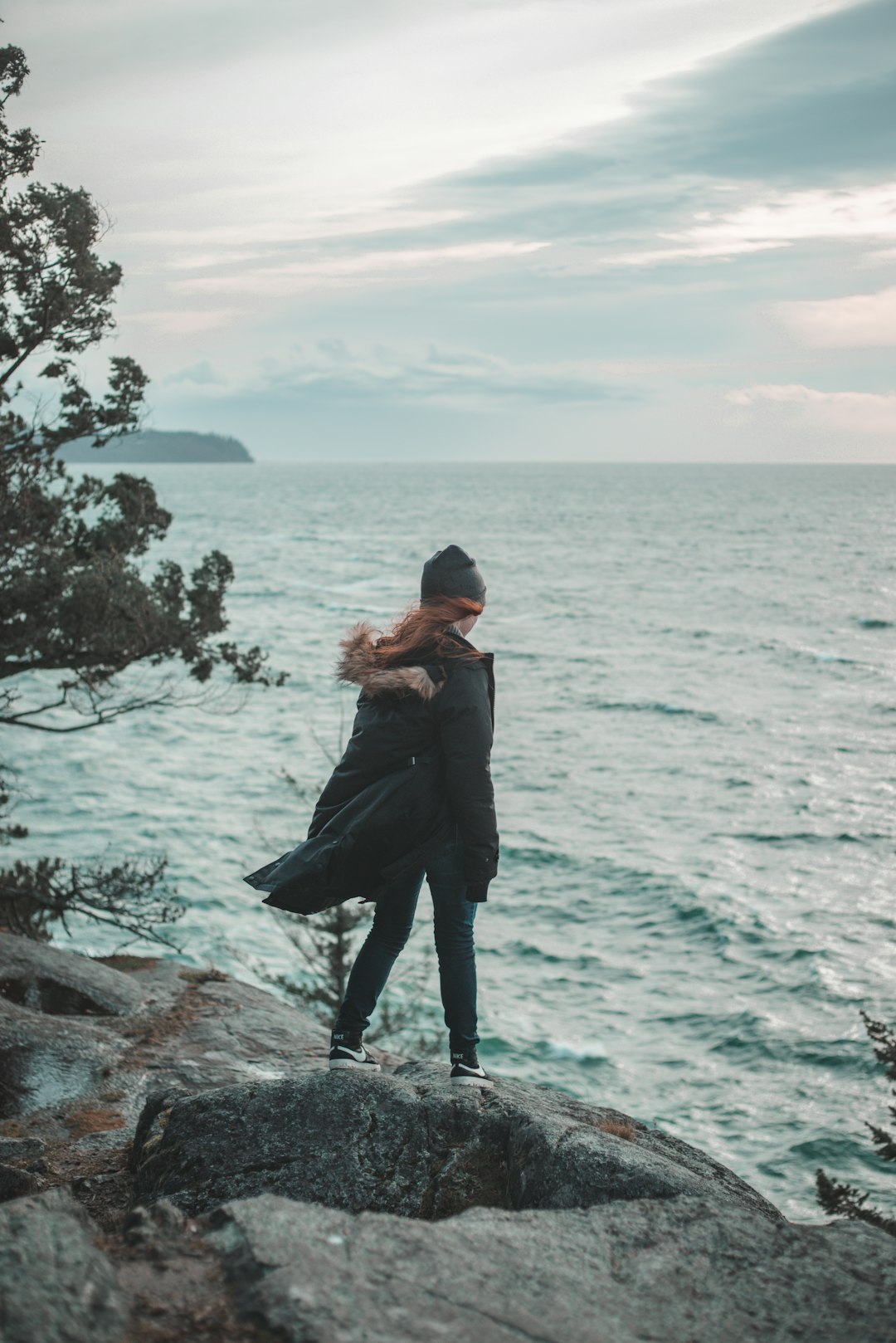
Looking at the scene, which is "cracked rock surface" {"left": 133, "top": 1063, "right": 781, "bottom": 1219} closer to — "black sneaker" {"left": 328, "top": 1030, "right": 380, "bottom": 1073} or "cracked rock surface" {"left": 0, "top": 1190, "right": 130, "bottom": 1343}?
"black sneaker" {"left": 328, "top": 1030, "right": 380, "bottom": 1073}

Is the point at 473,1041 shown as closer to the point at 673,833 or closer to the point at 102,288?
the point at 102,288

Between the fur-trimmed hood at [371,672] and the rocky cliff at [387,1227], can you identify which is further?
the fur-trimmed hood at [371,672]

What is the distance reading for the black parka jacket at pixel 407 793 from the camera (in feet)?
15.3

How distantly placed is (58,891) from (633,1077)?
929cm

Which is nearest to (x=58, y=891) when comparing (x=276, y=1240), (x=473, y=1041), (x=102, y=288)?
(x=102, y=288)

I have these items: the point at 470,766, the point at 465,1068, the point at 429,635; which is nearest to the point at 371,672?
the point at 429,635

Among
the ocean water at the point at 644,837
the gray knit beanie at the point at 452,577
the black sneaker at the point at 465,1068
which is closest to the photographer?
the gray knit beanie at the point at 452,577

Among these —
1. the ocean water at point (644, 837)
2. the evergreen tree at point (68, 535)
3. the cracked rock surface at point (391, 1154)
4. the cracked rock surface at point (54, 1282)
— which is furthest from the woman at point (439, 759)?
the ocean water at point (644, 837)

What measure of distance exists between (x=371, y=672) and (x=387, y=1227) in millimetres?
2352

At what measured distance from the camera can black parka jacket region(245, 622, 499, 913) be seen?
467cm

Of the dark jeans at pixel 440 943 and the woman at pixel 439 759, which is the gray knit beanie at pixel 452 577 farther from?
the dark jeans at pixel 440 943

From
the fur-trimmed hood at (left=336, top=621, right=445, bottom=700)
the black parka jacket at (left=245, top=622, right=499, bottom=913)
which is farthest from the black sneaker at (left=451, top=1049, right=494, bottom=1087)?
the fur-trimmed hood at (left=336, top=621, right=445, bottom=700)

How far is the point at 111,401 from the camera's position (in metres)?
11.4

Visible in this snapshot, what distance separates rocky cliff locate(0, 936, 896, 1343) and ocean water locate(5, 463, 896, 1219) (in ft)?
34.6
